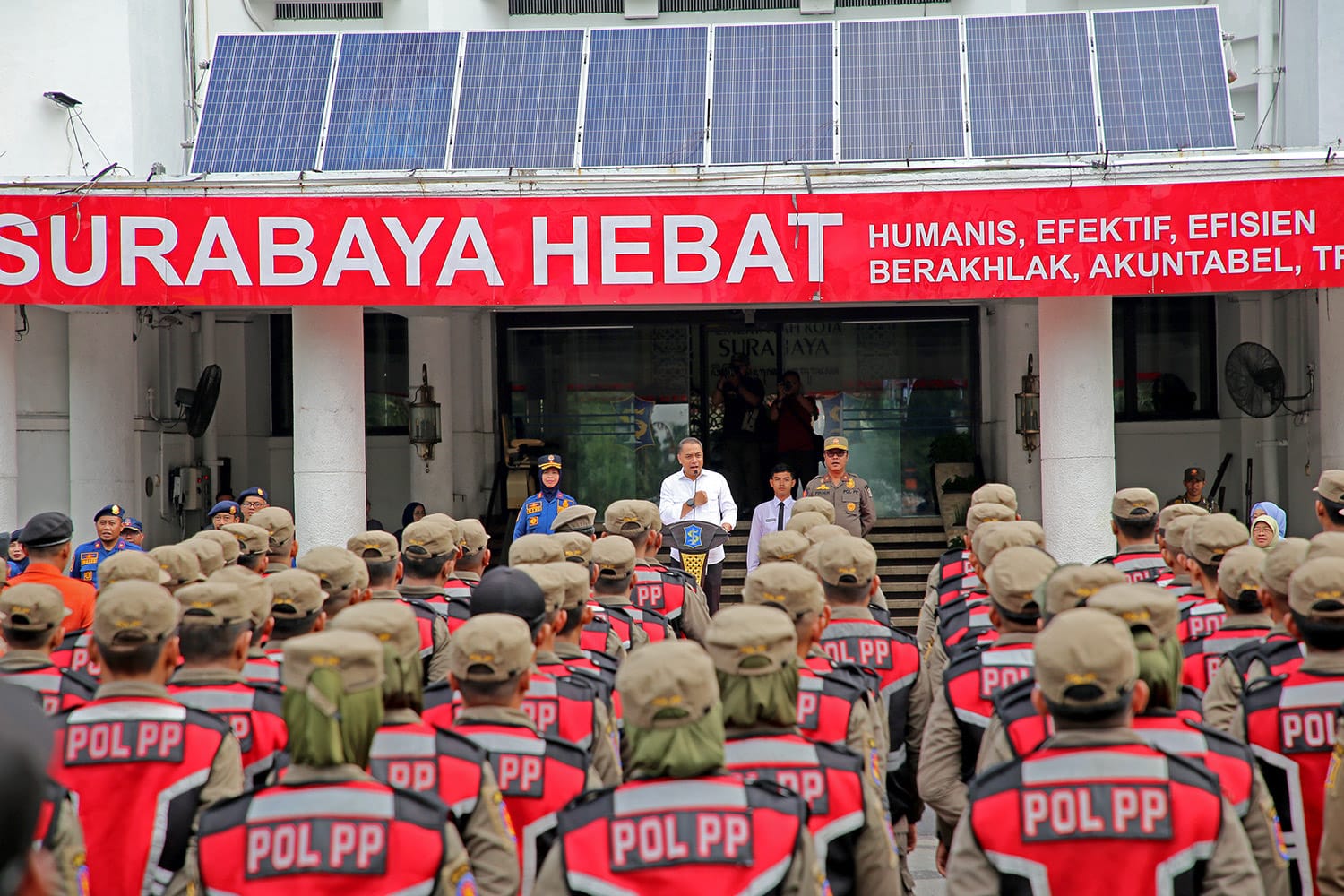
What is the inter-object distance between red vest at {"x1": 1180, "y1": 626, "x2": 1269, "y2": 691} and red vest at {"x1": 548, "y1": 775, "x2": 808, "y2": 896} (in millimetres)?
2908

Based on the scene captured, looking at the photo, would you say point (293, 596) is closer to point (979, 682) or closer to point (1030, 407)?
point (979, 682)

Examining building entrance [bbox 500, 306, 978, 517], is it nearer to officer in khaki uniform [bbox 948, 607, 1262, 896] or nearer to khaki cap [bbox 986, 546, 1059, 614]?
khaki cap [bbox 986, 546, 1059, 614]

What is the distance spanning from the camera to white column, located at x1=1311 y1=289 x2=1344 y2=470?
1248 centimetres

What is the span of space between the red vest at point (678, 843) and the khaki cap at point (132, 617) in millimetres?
1621

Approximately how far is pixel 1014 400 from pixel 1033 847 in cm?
1321

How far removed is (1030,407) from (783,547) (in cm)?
954

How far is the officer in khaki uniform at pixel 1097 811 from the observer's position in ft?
11.1

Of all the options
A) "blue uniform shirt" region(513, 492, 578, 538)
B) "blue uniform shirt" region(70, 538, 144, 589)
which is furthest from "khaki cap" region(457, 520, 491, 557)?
"blue uniform shirt" region(70, 538, 144, 589)

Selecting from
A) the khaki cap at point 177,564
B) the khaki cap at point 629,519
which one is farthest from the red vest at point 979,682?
the khaki cap at point 177,564

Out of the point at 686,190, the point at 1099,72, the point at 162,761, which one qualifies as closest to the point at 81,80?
the point at 686,190

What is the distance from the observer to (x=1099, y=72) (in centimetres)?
1349

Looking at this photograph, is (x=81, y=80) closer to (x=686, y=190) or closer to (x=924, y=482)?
(x=686, y=190)

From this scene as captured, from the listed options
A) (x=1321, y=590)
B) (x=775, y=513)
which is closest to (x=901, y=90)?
(x=775, y=513)

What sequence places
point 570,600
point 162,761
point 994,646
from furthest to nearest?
point 570,600 → point 994,646 → point 162,761
